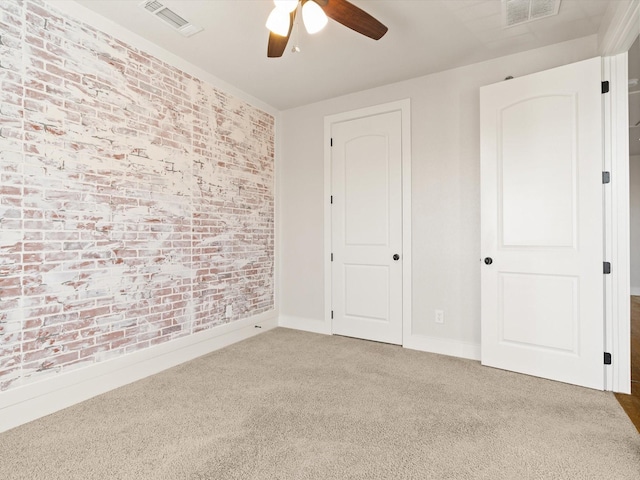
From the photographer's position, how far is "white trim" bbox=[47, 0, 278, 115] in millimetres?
2289

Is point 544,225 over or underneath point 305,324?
over

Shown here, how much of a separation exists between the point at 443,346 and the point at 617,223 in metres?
1.68

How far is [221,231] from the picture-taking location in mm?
3461

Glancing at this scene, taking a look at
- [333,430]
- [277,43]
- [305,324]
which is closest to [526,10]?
[277,43]

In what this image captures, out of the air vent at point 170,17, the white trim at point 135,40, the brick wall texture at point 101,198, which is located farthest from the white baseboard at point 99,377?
the air vent at point 170,17

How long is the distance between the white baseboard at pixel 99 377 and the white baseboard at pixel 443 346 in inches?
72.9

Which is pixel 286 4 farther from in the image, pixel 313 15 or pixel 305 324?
pixel 305 324

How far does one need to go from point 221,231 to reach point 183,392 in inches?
61.7

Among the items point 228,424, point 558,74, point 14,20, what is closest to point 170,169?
point 14,20

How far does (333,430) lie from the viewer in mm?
1929

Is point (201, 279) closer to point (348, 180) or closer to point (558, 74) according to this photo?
point (348, 180)

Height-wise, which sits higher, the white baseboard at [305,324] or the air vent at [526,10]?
the air vent at [526,10]

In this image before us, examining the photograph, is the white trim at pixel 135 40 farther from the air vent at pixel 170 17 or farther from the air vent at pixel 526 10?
the air vent at pixel 526 10

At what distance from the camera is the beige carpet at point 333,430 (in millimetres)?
1615
